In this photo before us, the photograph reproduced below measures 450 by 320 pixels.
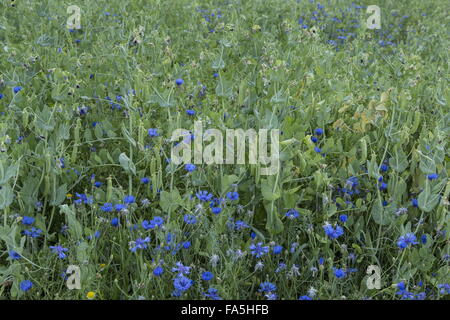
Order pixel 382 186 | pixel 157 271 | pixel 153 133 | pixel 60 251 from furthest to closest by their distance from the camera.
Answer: pixel 153 133 → pixel 382 186 → pixel 60 251 → pixel 157 271

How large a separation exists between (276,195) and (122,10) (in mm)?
2960

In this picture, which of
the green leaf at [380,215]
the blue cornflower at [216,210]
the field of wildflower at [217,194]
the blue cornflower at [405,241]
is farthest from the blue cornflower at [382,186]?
the blue cornflower at [216,210]

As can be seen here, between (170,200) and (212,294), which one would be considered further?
(170,200)

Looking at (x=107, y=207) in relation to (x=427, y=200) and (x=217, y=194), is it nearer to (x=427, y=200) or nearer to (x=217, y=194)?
(x=217, y=194)

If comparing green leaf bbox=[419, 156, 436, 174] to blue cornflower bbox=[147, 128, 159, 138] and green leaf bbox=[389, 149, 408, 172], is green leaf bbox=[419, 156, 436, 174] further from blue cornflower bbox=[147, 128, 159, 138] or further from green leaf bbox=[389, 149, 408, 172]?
blue cornflower bbox=[147, 128, 159, 138]

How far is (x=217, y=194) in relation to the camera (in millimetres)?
2713

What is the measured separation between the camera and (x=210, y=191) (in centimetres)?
274

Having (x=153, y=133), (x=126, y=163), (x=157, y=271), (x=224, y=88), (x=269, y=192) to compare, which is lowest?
(x=157, y=271)

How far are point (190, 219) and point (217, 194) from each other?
0.32 meters

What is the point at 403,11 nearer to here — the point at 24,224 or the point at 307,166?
the point at 307,166

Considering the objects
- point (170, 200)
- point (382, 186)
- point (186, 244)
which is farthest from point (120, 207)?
point (382, 186)

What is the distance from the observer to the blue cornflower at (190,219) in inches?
94.0

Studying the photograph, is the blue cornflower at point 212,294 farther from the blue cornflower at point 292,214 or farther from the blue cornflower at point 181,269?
the blue cornflower at point 292,214

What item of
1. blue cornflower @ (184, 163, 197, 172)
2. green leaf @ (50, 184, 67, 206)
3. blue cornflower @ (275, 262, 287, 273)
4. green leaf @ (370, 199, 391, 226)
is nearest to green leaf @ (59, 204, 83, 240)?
green leaf @ (50, 184, 67, 206)
